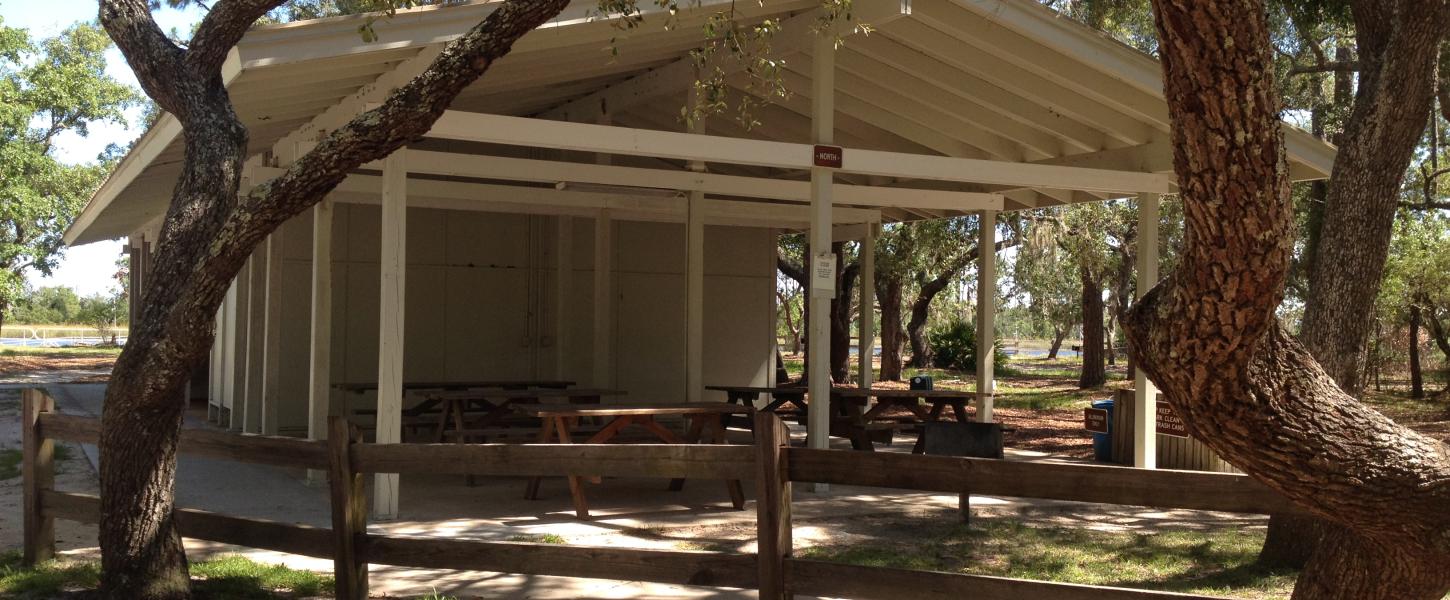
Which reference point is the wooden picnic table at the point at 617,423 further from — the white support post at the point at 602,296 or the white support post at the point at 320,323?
the white support post at the point at 602,296


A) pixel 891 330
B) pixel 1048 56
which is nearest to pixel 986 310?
pixel 1048 56

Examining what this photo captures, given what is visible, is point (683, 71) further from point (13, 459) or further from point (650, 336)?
point (13, 459)

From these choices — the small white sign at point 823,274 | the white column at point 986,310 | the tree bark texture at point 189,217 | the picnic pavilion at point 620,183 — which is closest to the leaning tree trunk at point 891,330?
the picnic pavilion at point 620,183

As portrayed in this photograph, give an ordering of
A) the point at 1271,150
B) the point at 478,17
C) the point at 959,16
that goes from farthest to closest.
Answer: the point at 959,16, the point at 478,17, the point at 1271,150

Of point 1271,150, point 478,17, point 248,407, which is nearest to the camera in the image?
point 1271,150

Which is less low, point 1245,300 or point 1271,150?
point 1271,150

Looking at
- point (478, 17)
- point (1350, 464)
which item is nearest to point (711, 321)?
point (478, 17)

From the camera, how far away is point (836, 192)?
34.2ft

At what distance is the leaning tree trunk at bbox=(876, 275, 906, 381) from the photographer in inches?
989

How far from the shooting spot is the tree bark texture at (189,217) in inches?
185

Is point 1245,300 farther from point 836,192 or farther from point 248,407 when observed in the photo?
point 248,407

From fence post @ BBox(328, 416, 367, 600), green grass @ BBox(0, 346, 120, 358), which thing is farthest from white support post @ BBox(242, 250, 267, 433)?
green grass @ BBox(0, 346, 120, 358)

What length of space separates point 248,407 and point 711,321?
5207 millimetres

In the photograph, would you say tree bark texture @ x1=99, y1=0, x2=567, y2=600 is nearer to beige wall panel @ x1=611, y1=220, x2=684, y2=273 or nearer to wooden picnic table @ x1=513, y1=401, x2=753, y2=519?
wooden picnic table @ x1=513, y1=401, x2=753, y2=519
